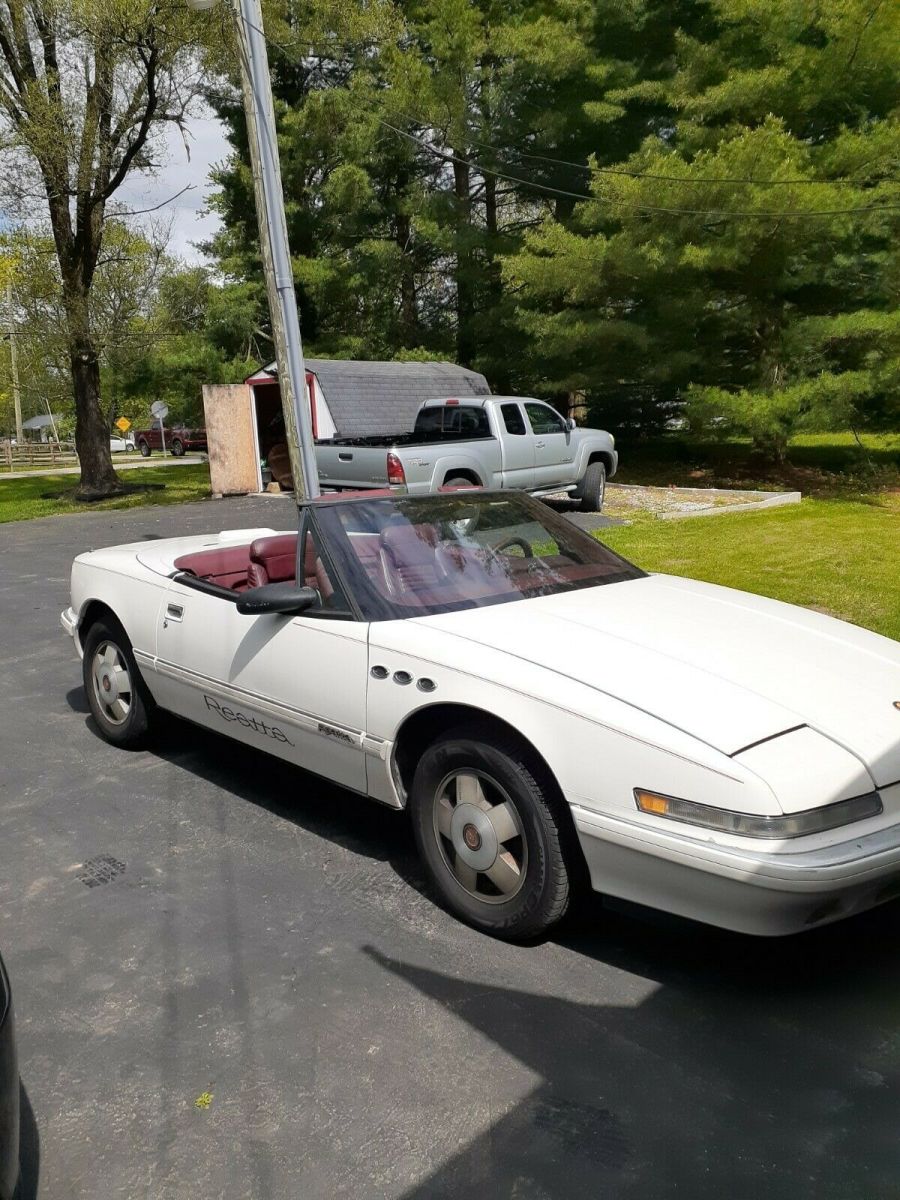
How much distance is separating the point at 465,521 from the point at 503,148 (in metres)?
22.8

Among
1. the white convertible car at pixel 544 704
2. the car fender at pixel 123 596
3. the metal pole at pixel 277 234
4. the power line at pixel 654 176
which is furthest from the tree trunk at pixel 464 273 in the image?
the white convertible car at pixel 544 704

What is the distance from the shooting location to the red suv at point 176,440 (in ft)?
149

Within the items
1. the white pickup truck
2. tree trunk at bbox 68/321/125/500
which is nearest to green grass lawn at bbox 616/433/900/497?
the white pickup truck

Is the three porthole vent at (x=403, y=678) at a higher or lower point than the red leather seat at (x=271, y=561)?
lower

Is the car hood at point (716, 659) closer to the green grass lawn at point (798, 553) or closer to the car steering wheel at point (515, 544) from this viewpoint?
the car steering wheel at point (515, 544)

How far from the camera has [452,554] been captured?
412 centimetres

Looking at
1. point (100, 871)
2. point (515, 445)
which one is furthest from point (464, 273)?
point (100, 871)

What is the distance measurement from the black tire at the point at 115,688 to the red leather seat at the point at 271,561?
806 millimetres

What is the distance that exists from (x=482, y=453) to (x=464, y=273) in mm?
12578

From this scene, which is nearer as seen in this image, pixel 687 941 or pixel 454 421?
pixel 687 941

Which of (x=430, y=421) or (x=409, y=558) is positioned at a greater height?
(x=430, y=421)

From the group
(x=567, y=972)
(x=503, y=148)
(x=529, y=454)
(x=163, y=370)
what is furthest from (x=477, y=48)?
(x=567, y=972)

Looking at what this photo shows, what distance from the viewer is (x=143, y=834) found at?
167 inches

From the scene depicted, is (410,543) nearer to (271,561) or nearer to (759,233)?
(271,561)
